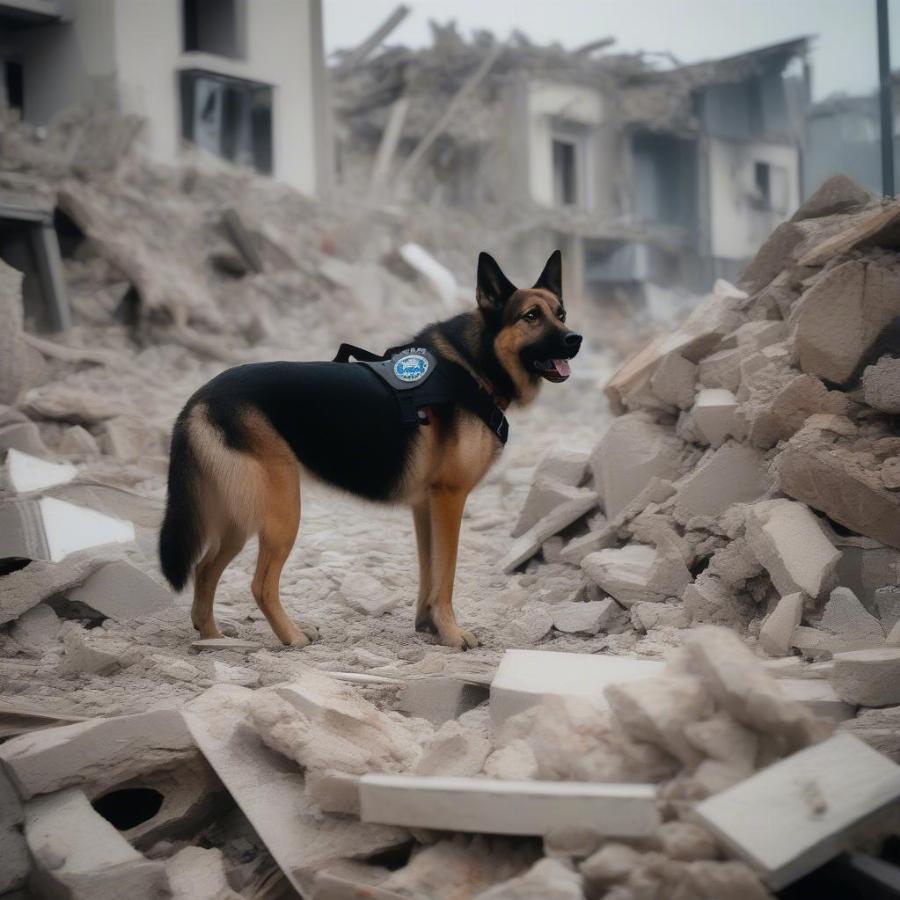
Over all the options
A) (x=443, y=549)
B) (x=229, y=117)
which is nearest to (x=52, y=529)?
(x=443, y=549)

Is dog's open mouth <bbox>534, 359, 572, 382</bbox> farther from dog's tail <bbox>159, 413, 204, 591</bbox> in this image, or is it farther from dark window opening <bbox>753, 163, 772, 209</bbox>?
dark window opening <bbox>753, 163, 772, 209</bbox>

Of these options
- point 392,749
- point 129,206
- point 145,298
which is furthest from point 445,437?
point 129,206

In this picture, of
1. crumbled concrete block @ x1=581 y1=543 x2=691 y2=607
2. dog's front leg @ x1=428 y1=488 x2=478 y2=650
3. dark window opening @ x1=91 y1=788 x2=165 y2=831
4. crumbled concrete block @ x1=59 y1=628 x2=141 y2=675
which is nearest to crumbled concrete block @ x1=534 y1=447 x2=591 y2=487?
crumbled concrete block @ x1=581 y1=543 x2=691 y2=607

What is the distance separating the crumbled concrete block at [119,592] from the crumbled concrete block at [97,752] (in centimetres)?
162

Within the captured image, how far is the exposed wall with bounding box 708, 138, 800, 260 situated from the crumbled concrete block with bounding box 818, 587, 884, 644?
59.5ft

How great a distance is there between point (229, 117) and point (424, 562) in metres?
14.0

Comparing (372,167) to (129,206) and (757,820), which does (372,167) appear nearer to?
(129,206)

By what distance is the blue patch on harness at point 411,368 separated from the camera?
15.1 ft

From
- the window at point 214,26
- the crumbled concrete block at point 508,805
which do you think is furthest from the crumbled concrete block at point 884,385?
the window at point 214,26

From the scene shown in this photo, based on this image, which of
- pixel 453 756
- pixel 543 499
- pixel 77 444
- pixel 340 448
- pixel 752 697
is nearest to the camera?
pixel 752 697

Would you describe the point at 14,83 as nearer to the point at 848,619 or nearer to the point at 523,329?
the point at 523,329

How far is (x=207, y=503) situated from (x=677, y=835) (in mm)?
2757

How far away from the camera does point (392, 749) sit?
119 inches

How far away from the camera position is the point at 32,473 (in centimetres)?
585
